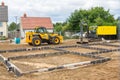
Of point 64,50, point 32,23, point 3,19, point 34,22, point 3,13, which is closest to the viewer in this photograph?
point 64,50

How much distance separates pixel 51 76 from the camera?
787 centimetres

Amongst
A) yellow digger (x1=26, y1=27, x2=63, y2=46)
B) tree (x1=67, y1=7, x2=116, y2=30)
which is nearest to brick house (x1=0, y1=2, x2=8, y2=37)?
tree (x1=67, y1=7, x2=116, y2=30)

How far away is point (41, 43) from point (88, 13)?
19881 mm

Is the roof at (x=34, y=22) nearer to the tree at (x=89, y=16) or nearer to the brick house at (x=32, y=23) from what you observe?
the brick house at (x=32, y=23)

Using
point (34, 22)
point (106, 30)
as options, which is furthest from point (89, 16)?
point (106, 30)

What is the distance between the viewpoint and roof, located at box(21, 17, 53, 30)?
44381 millimetres

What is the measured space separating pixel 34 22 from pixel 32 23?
0.57m

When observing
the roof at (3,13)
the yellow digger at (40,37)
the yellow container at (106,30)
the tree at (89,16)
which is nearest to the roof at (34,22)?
the roof at (3,13)

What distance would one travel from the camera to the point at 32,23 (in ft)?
147

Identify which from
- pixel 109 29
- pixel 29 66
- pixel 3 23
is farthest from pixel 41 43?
pixel 3 23

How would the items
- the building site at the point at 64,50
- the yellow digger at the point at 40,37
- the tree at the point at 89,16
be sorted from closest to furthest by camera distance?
the building site at the point at 64,50 < the yellow digger at the point at 40,37 < the tree at the point at 89,16

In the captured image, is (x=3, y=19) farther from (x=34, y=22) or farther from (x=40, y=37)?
(x=40, y=37)

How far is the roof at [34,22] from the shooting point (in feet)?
146

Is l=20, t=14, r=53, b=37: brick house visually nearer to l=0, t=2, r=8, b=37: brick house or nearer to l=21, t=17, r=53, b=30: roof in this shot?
l=21, t=17, r=53, b=30: roof
